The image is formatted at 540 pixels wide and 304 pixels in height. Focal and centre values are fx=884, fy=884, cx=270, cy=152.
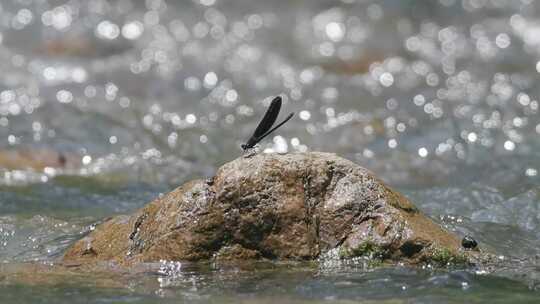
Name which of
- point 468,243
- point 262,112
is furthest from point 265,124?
point 262,112

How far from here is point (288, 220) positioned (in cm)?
486

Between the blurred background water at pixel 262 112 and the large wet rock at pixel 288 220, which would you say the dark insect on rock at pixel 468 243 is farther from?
the blurred background water at pixel 262 112

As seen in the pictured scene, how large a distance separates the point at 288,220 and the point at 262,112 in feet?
20.3

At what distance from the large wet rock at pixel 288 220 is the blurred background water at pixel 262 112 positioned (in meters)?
0.19

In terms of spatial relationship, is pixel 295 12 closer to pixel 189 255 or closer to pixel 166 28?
pixel 166 28

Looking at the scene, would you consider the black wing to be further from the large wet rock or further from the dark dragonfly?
the large wet rock

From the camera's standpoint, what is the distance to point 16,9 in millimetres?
13219

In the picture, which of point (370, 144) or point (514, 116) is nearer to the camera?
point (370, 144)

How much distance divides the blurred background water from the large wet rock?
0.19m

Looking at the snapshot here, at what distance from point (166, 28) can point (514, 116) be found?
5.39 meters

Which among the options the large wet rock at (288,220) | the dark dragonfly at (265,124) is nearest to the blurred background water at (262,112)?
the large wet rock at (288,220)

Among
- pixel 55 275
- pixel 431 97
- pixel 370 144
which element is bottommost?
pixel 55 275

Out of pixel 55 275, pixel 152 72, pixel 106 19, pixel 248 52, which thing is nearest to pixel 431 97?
pixel 248 52

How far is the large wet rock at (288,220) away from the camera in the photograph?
4.83 meters
